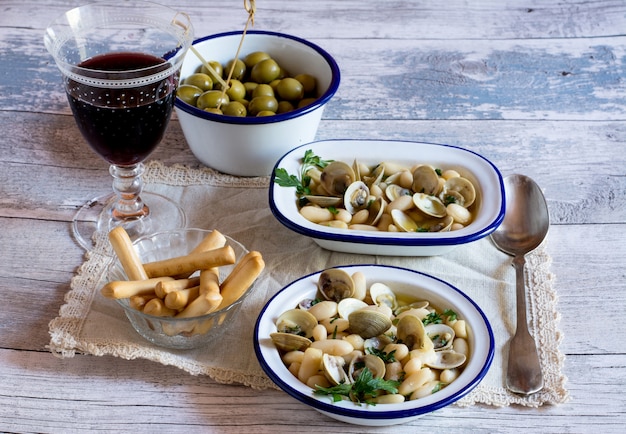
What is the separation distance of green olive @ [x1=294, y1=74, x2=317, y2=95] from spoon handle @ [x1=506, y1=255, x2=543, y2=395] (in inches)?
21.7

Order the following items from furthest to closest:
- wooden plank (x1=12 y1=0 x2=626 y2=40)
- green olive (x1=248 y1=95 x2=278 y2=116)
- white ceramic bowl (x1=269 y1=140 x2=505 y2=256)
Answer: wooden plank (x1=12 y1=0 x2=626 y2=40), green olive (x1=248 y1=95 x2=278 y2=116), white ceramic bowl (x1=269 y1=140 x2=505 y2=256)

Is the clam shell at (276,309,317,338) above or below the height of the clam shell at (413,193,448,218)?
below

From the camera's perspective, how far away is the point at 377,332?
3.36 feet

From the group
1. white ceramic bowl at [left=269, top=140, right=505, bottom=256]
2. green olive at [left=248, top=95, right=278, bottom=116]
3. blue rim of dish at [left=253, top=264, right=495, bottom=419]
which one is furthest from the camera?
green olive at [left=248, top=95, right=278, bottom=116]

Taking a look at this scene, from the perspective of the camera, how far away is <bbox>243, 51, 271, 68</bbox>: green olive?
58.3 inches

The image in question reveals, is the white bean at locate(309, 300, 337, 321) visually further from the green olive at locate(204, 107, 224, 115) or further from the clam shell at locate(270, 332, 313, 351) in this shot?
the green olive at locate(204, 107, 224, 115)

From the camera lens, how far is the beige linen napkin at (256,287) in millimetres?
1049

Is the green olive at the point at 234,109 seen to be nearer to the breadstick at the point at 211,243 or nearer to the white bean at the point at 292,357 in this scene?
the breadstick at the point at 211,243

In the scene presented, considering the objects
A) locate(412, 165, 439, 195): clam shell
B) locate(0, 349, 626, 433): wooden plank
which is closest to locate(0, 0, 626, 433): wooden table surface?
locate(0, 349, 626, 433): wooden plank

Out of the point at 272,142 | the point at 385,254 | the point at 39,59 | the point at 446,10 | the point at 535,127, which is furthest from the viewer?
A: the point at 446,10

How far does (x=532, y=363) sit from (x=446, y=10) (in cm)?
112

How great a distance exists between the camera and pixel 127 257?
3.48ft

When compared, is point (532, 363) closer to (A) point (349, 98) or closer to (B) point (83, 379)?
(B) point (83, 379)

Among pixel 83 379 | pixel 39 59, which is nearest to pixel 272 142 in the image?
pixel 83 379
